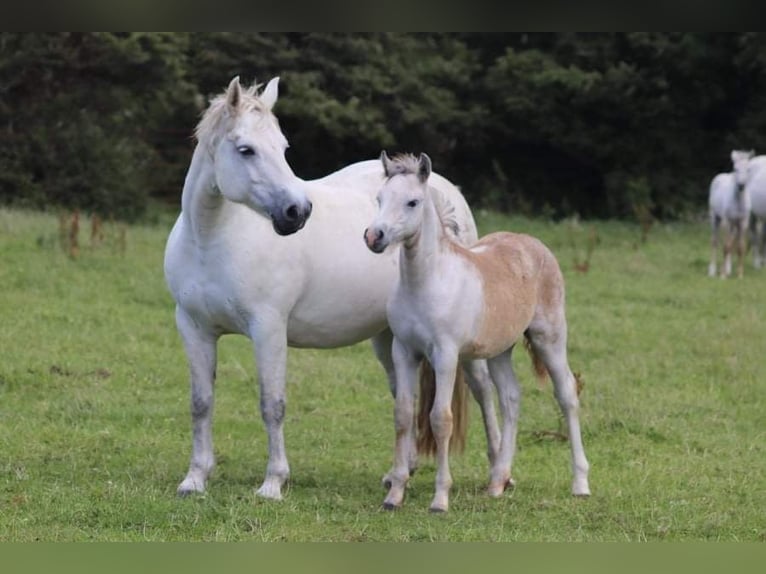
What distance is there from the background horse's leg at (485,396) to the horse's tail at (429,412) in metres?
0.07

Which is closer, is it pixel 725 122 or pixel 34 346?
pixel 34 346

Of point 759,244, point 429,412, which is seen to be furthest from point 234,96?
point 759,244

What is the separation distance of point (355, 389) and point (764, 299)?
6.28 metres

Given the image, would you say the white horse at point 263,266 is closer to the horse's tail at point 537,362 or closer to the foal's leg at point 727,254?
the horse's tail at point 537,362

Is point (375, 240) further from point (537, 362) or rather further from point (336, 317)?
point (537, 362)

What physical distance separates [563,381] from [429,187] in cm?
134

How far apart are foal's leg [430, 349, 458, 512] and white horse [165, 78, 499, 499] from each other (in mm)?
688

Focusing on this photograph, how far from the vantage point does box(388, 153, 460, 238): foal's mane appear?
529cm

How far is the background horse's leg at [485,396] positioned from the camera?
6.14 m

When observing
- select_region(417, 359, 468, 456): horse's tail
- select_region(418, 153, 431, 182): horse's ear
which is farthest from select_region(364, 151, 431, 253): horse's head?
select_region(417, 359, 468, 456): horse's tail

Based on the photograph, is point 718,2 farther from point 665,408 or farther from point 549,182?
point 549,182

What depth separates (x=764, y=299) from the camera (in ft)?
42.5

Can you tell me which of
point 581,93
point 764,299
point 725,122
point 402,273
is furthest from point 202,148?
point 725,122

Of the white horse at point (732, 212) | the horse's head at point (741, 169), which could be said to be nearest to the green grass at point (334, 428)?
the white horse at point (732, 212)
